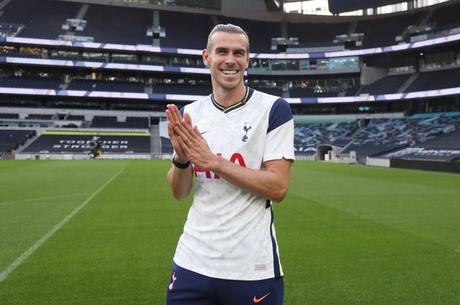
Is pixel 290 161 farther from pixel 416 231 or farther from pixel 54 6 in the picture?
pixel 54 6

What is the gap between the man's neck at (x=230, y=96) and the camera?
2537mm

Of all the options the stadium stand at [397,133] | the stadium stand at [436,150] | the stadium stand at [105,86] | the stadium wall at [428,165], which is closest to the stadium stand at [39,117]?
the stadium stand at [105,86]

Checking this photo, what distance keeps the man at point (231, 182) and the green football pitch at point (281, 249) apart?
3073 millimetres

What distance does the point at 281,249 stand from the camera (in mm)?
7789

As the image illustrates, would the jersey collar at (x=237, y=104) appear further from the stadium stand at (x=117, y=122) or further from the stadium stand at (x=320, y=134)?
the stadium stand at (x=117, y=122)

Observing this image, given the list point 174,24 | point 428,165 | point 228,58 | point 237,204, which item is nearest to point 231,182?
point 237,204

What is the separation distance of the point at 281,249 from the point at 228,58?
5852mm

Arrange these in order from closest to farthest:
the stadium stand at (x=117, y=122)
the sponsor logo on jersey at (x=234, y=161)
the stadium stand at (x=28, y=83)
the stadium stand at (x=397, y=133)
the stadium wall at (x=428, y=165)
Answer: the sponsor logo on jersey at (x=234, y=161), the stadium wall at (x=428, y=165), the stadium stand at (x=397, y=133), the stadium stand at (x=28, y=83), the stadium stand at (x=117, y=122)

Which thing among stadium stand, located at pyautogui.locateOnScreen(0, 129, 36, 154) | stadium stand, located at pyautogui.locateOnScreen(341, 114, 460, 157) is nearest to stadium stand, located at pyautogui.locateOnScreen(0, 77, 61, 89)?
stadium stand, located at pyautogui.locateOnScreen(0, 129, 36, 154)

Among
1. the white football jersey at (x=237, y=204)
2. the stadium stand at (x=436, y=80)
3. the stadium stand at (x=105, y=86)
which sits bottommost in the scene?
the white football jersey at (x=237, y=204)

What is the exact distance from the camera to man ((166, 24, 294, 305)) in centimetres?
230

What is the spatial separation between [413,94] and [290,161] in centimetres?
5965

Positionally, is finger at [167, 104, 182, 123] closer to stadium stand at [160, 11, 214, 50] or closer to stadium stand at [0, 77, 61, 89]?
stadium stand at [0, 77, 61, 89]

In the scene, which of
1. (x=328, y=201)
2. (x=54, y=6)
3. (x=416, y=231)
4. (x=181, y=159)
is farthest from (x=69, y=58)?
(x=181, y=159)
